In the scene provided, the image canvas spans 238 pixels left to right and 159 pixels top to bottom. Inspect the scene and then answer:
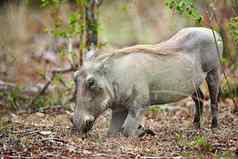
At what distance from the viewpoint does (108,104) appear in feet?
19.8

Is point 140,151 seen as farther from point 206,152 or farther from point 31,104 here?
point 31,104

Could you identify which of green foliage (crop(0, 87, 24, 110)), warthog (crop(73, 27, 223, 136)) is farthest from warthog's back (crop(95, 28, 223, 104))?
green foliage (crop(0, 87, 24, 110))

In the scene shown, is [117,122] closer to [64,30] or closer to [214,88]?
[214,88]

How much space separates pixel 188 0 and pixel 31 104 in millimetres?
3659

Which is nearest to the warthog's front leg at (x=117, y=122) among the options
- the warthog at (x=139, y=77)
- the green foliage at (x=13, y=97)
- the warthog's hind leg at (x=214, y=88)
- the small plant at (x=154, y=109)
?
the warthog at (x=139, y=77)

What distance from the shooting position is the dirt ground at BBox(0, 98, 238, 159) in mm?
5109

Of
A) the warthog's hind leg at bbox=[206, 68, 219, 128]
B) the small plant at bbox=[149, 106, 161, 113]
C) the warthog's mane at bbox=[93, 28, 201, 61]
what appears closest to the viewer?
the warthog's mane at bbox=[93, 28, 201, 61]

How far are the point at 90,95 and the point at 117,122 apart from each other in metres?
0.58

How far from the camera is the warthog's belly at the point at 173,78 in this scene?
20.7ft

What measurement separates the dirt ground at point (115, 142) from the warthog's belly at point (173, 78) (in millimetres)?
407

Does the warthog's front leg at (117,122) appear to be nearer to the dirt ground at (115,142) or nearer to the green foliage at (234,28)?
the dirt ground at (115,142)

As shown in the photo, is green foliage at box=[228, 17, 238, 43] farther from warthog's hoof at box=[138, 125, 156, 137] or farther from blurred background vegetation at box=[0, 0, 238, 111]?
blurred background vegetation at box=[0, 0, 238, 111]

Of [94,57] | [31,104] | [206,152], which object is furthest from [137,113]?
[31,104]

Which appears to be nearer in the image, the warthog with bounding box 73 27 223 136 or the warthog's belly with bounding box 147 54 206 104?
the warthog with bounding box 73 27 223 136
